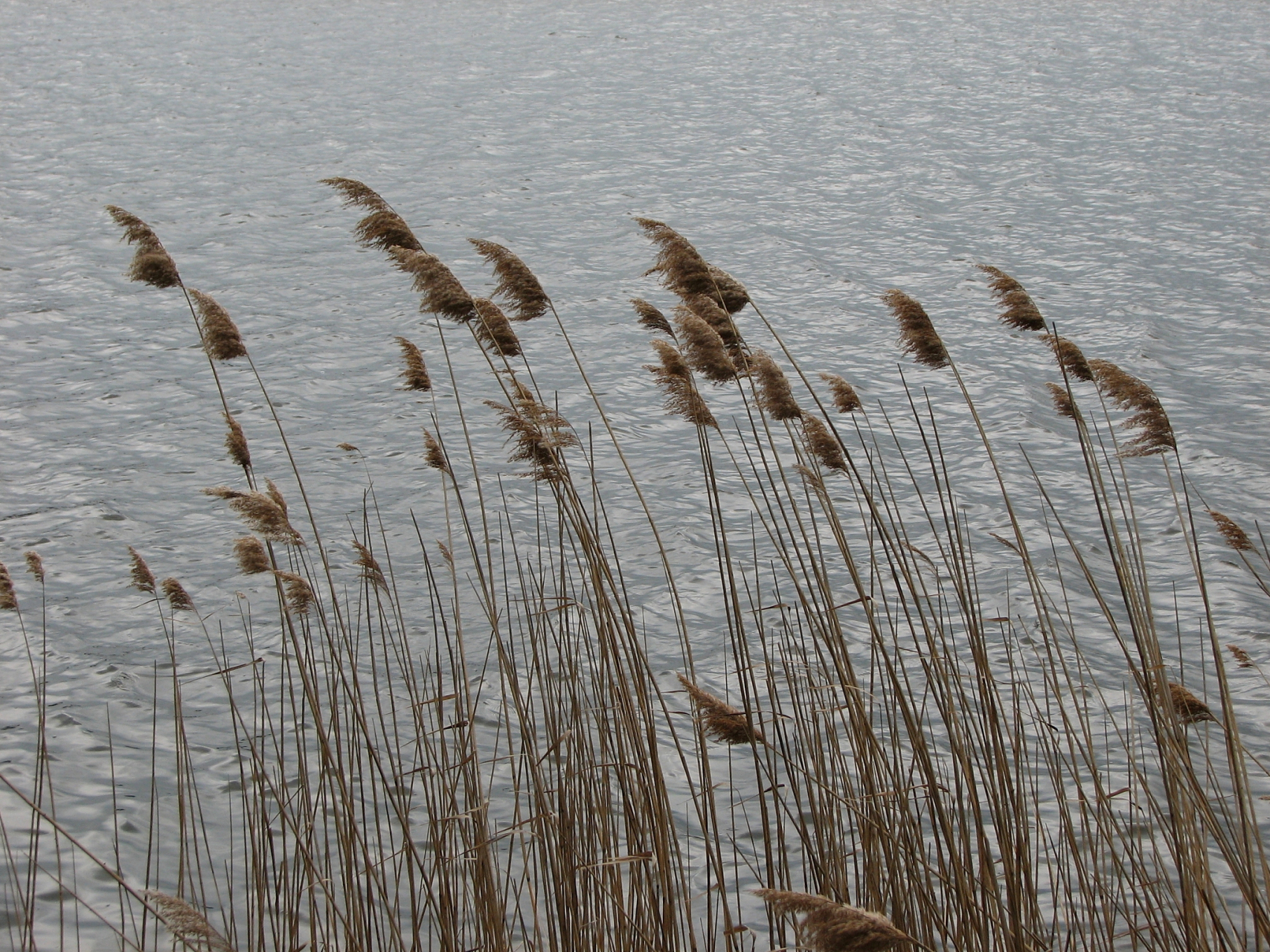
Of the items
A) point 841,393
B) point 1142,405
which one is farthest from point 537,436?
point 1142,405

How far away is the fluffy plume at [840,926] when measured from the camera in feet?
3.26

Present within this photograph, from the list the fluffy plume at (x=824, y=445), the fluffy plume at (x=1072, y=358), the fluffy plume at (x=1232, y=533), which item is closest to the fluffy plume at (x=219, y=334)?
the fluffy plume at (x=824, y=445)

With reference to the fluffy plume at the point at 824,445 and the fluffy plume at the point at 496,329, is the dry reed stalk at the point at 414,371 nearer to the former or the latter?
the fluffy plume at the point at 496,329

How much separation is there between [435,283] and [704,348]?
0.45m

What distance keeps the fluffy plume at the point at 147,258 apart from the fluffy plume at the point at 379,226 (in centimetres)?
32

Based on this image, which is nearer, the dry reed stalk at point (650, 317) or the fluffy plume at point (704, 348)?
the fluffy plume at point (704, 348)

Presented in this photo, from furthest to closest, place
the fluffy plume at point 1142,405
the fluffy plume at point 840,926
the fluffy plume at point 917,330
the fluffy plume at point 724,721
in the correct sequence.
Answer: the fluffy plume at point 917,330 < the fluffy plume at point 1142,405 < the fluffy plume at point 724,721 < the fluffy plume at point 840,926

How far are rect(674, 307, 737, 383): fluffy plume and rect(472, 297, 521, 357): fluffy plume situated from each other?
29 centimetres

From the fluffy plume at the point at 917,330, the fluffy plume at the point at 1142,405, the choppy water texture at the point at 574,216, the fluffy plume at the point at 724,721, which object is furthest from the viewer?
the choppy water texture at the point at 574,216

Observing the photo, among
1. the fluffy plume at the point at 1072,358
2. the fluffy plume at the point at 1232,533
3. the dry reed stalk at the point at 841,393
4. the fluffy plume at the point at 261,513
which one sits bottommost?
the fluffy plume at the point at 1232,533

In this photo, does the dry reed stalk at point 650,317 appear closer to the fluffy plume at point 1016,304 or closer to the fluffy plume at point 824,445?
the fluffy plume at point 824,445

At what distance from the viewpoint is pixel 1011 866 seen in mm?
1730

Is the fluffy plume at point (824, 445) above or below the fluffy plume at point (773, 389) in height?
below

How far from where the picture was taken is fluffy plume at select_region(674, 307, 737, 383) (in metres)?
1.99
